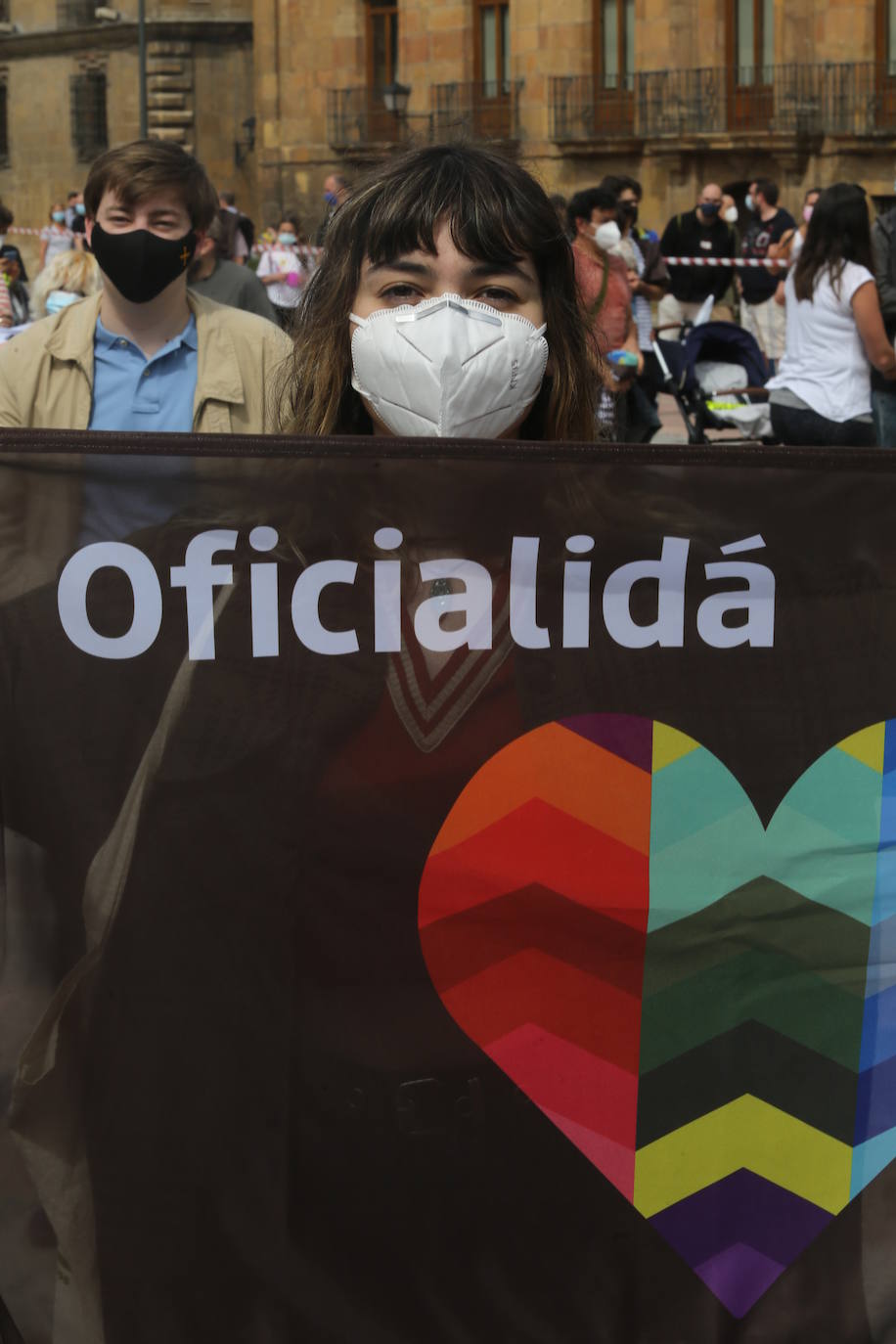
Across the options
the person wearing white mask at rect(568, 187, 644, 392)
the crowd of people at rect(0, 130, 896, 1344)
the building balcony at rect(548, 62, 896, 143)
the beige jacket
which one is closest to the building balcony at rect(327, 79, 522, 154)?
the building balcony at rect(548, 62, 896, 143)

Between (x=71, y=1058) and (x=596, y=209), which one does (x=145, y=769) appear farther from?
(x=596, y=209)

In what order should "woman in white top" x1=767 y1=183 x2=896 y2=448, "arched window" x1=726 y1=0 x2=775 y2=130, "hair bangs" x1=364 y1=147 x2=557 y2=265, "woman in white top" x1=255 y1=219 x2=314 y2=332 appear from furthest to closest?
"arched window" x1=726 y1=0 x2=775 y2=130 < "woman in white top" x1=255 y1=219 x2=314 y2=332 < "woman in white top" x1=767 y1=183 x2=896 y2=448 < "hair bangs" x1=364 y1=147 x2=557 y2=265

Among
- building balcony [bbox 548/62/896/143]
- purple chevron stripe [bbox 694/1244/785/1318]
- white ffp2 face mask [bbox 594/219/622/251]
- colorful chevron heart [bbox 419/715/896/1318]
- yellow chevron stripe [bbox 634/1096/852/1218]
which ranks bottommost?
purple chevron stripe [bbox 694/1244/785/1318]

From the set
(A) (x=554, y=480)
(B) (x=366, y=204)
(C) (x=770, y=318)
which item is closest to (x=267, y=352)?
(B) (x=366, y=204)

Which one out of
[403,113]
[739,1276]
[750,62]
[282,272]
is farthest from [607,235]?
[403,113]

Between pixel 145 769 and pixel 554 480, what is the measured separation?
22.7 inches

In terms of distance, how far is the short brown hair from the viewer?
14.7ft

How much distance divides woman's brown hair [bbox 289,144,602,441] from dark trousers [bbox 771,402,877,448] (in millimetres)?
5412

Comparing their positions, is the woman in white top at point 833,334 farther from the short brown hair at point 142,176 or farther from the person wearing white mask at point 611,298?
the short brown hair at point 142,176

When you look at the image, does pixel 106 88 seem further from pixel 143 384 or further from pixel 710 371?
pixel 143 384

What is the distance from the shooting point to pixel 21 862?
A: 2.18 m

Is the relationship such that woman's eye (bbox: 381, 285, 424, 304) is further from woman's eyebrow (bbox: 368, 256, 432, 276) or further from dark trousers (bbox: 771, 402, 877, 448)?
dark trousers (bbox: 771, 402, 877, 448)

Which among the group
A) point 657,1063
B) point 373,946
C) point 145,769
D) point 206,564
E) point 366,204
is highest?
point 366,204

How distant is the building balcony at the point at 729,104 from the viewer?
30.6m
